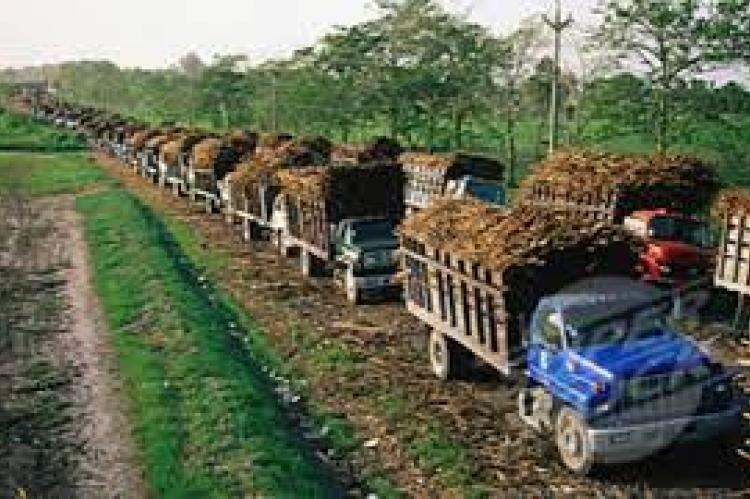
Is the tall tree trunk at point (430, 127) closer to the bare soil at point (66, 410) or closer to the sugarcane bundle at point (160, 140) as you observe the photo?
the sugarcane bundle at point (160, 140)

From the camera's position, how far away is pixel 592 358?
486 inches

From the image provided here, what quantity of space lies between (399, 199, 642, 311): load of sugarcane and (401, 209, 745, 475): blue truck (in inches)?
0.8

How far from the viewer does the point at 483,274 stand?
14.3m

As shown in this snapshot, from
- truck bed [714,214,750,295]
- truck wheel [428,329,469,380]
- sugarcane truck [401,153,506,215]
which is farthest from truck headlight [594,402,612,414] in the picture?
sugarcane truck [401,153,506,215]

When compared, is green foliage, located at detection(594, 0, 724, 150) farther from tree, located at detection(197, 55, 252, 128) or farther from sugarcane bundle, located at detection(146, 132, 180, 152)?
tree, located at detection(197, 55, 252, 128)

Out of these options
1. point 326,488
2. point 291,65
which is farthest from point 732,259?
point 291,65

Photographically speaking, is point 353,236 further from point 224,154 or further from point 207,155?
point 207,155

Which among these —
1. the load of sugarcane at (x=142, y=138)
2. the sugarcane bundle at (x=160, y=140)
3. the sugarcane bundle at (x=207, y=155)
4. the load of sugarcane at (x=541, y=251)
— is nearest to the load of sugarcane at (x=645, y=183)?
the load of sugarcane at (x=541, y=251)

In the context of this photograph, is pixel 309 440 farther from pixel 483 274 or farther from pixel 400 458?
pixel 483 274

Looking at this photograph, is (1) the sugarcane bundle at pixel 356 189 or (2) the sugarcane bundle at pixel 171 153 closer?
(1) the sugarcane bundle at pixel 356 189

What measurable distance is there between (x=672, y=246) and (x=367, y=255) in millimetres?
6693

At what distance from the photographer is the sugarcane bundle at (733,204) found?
18.3 m

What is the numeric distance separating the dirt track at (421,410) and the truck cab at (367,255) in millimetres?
499

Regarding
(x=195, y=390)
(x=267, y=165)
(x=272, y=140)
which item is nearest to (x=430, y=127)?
(x=272, y=140)
